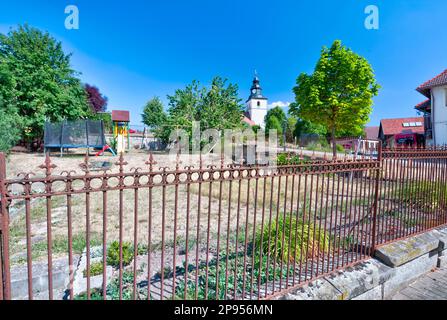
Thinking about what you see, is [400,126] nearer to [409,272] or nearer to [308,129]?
[308,129]

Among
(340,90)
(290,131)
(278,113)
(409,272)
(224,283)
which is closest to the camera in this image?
(224,283)

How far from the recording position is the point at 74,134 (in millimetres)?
15477

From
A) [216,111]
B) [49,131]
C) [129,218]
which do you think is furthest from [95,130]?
[129,218]

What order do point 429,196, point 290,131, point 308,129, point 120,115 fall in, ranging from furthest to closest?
point 290,131
point 308,129
point 120,115
point 429,196

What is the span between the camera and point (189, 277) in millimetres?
2742

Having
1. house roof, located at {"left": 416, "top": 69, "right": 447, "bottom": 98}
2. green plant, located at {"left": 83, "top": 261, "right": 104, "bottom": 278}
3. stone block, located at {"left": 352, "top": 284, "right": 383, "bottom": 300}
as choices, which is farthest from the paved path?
house roof, located at {"left": 416, "top": 69, "right": 447, "bottom": 98}

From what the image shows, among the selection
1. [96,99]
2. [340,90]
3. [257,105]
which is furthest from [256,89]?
[340,90]

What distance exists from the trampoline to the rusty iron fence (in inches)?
443

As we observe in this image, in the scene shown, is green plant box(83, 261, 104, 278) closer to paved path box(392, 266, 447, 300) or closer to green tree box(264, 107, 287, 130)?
paved path box(392, 266, 447, 300)

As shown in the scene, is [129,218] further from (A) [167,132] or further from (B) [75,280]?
(A) [167,132]

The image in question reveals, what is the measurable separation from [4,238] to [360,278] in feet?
10.8

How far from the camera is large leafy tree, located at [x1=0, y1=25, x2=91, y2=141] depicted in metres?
15.5
